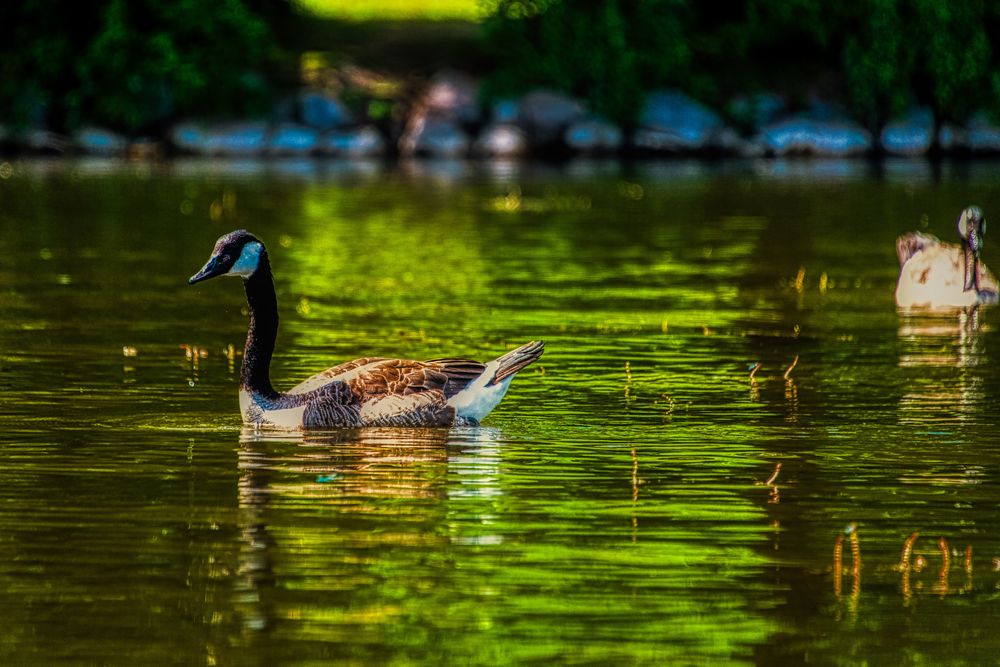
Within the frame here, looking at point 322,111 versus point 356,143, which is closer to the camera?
point 322,111

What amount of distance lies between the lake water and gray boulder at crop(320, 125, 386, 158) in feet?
106

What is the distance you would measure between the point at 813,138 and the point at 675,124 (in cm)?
398

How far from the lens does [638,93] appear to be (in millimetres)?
58562

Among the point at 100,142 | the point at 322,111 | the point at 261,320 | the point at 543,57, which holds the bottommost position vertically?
the point at 261,320

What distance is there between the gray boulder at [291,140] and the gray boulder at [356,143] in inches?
16.9

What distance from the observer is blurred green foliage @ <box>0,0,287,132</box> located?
188ft

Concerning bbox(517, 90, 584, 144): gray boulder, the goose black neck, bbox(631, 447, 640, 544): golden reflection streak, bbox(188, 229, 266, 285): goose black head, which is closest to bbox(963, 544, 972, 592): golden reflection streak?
bbox(631, 447, 640, 544): golden reflection streak

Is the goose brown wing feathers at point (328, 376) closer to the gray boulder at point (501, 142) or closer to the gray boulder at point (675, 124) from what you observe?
the gray boulder at point (501, 142)

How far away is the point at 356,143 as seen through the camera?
2356 inches

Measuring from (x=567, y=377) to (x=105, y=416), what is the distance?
3943 millimetres

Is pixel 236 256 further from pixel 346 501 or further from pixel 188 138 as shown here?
pixel 188 138

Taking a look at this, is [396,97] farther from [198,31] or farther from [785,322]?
[785,322]

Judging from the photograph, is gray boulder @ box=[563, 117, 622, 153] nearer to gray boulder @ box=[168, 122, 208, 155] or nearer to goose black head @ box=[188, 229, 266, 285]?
gray boulder @ box=[168, 122, 208, 155]

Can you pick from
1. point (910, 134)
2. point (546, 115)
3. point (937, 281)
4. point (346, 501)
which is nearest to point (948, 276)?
point (937, 281)
